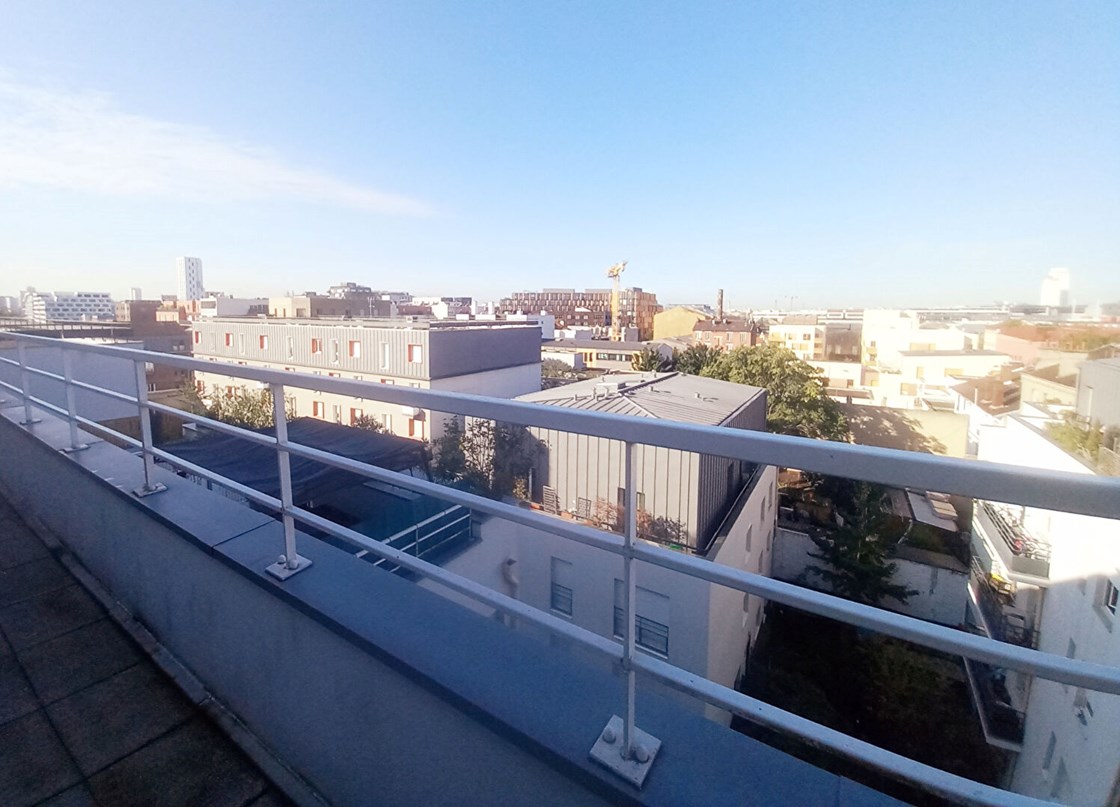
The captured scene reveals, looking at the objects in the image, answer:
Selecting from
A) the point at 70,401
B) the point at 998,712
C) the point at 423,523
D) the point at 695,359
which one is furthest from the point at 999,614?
the point at 695,359

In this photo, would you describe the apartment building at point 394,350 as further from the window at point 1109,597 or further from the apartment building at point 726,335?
the apartment building at point 726,335

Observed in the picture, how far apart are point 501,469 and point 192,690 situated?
1527 millimetres

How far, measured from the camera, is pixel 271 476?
12.8 feet

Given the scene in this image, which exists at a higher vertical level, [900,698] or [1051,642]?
[1051,642]

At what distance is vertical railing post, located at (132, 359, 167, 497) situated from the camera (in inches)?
85.0

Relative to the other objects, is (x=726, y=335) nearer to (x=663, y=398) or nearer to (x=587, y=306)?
(x=663, y=398)

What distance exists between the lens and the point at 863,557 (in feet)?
35.9

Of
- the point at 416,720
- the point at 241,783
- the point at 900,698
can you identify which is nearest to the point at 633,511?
the point at 416,720

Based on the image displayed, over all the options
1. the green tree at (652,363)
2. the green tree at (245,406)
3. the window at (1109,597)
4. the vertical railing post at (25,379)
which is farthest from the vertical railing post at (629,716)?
the green tree at (652,363)

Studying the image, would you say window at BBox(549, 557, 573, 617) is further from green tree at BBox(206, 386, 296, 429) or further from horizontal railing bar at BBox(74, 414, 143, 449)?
horizontal railing bar at BBox(74, 414, 143, 449)

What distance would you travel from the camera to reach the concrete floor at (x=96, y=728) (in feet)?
4.86

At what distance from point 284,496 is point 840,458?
1.46 metres

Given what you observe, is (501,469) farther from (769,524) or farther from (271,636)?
(769,524)

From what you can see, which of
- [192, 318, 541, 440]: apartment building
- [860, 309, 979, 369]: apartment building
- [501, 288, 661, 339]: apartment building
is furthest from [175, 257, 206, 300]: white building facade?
[860, 309, 979, 369]: apartment building
